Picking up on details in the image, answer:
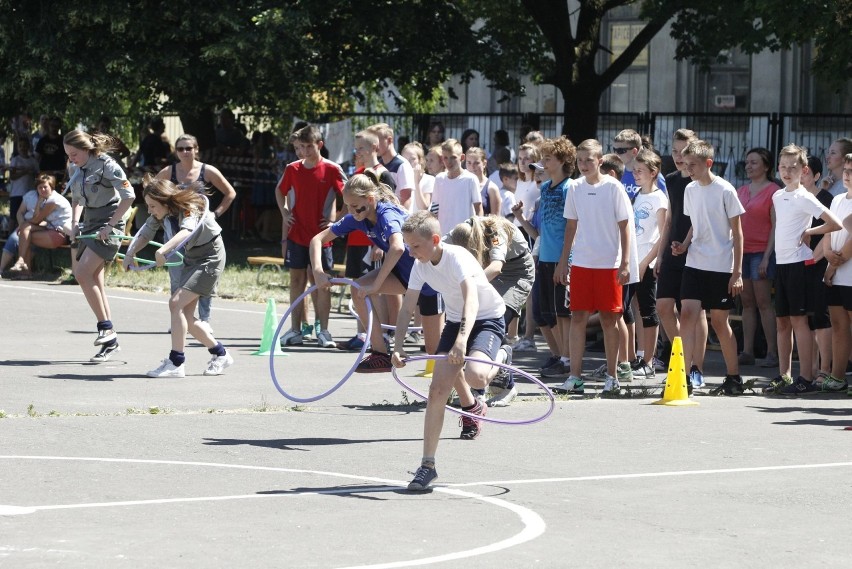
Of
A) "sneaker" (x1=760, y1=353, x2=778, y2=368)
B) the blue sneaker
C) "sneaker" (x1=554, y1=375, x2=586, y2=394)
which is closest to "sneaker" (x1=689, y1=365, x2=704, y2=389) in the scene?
the blue sneaker

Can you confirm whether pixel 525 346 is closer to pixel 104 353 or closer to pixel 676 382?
pixel 676 382

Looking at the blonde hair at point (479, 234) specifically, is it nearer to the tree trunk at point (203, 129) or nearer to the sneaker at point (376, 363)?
the sneaker at point (376, 363)

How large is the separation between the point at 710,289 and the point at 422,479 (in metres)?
4.74

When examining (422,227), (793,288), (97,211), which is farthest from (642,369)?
(97,211)

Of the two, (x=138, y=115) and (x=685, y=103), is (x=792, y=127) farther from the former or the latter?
(x=138, y=115)

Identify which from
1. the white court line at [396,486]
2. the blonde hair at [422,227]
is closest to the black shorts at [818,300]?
the blonde hair at [422,227]

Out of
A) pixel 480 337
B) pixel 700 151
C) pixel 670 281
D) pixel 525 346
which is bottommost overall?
pixel 525 346

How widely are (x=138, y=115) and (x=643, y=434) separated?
26959 mm

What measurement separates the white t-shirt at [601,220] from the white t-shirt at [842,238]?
1.73m

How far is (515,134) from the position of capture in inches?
1245

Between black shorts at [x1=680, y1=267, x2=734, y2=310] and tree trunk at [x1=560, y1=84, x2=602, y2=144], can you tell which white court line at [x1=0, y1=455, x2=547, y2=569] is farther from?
tree trunk at [x1=560, y1=84, x2=602, y2=144]

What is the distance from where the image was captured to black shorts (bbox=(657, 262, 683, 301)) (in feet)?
41.5

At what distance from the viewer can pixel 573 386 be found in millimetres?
12219

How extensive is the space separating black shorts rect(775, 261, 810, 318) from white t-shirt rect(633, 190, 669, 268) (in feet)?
3.74
